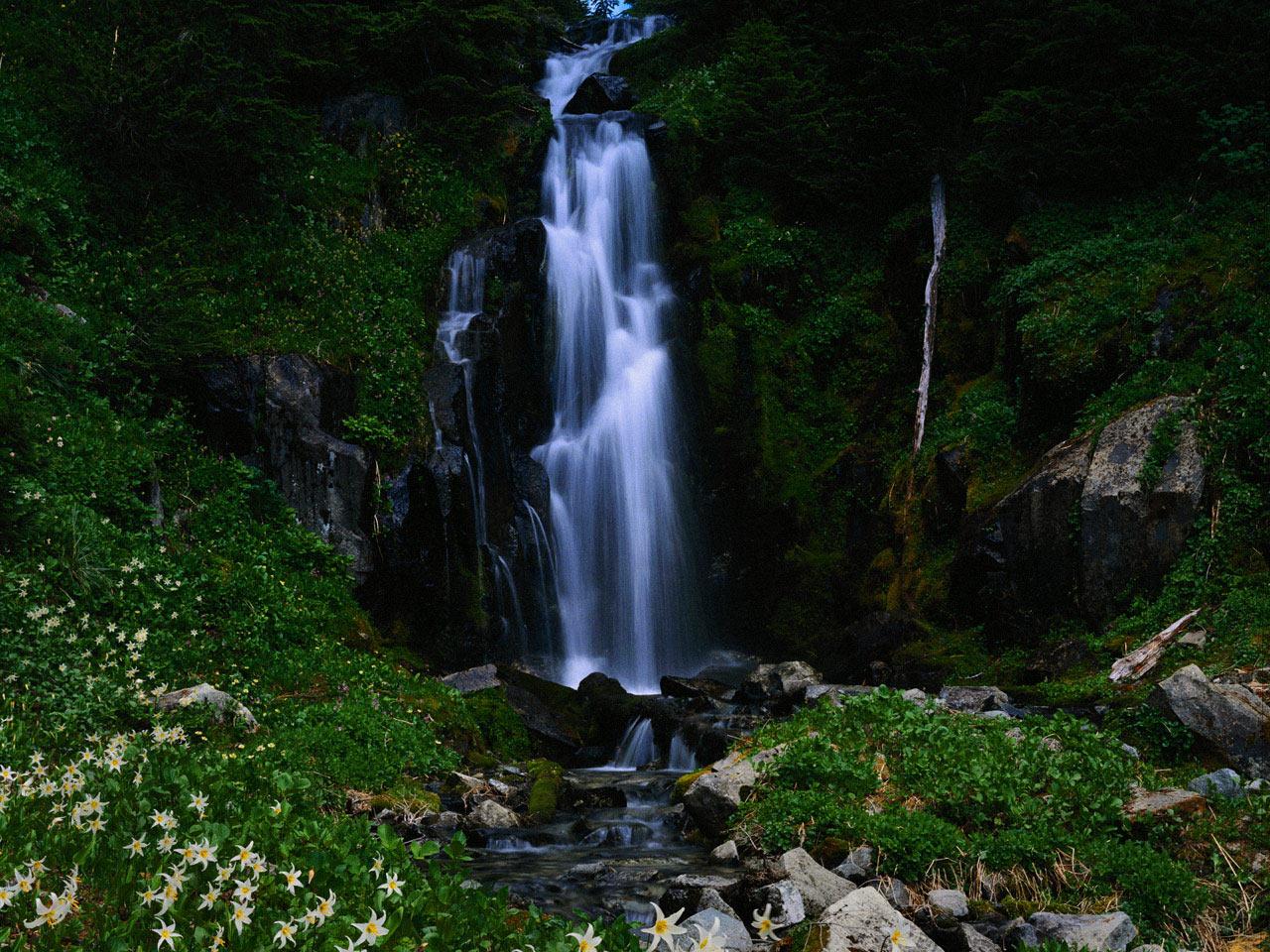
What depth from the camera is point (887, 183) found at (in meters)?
19.0

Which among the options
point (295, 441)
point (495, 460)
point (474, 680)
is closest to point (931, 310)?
point (495, 460)

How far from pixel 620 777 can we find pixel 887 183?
14669 mm

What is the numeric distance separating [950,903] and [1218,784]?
2245 mm

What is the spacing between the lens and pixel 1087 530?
11398 mm

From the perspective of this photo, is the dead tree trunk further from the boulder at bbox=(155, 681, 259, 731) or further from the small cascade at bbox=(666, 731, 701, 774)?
the boulder at bbox=(155, 681, 259, 731)

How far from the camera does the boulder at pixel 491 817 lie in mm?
8273

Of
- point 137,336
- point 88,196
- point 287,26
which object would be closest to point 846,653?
point 137,336

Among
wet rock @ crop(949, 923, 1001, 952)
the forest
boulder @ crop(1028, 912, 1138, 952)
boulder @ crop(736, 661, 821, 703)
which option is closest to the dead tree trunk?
the forest

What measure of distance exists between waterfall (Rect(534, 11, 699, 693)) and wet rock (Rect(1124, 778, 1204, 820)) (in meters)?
10.4

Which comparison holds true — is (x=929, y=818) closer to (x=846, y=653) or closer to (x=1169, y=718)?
(x=1169, y=718)

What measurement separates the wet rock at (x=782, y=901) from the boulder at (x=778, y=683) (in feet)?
22.2

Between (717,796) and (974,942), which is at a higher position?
(974,942)

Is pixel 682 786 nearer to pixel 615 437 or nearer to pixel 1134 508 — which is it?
pixel 1134 508

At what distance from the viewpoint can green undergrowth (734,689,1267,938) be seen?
5.23 m
